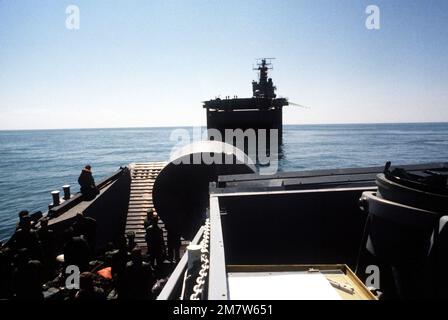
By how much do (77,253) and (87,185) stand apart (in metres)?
7.34

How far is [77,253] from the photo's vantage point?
24.5 ft

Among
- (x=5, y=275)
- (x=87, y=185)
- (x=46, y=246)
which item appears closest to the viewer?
(x=5, y=275)

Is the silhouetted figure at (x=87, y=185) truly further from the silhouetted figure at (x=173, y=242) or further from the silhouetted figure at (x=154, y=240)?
the silhouetted figure at (x=154, y=240)

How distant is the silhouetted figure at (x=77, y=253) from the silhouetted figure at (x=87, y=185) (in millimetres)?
6743

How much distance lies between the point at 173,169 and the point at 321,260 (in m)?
6.59

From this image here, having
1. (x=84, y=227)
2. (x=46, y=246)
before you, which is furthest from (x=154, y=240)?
(x=46, y=246)

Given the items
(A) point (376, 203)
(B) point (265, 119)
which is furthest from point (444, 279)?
(B) point (265, 119)

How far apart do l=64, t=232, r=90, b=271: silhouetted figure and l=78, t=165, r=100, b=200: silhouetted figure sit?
674 centimetres

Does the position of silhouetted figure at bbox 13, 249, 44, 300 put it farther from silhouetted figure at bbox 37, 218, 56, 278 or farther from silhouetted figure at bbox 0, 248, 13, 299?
silhouetted figure at bbox 37, 218, 56, 278

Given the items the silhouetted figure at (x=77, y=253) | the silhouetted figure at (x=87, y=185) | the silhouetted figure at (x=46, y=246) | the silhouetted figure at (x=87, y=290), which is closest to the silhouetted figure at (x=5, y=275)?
the silhouetted figure at (x=46, y=246)

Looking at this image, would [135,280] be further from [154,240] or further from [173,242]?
[173,242]

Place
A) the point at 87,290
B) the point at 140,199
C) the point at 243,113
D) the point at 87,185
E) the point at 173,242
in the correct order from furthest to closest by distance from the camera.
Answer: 1. the point at 243,113
2. the point at 140,199
3. the point at 87,185
4. the point at 173,242
5. the point at 87,290

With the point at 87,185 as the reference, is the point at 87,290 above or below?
below
